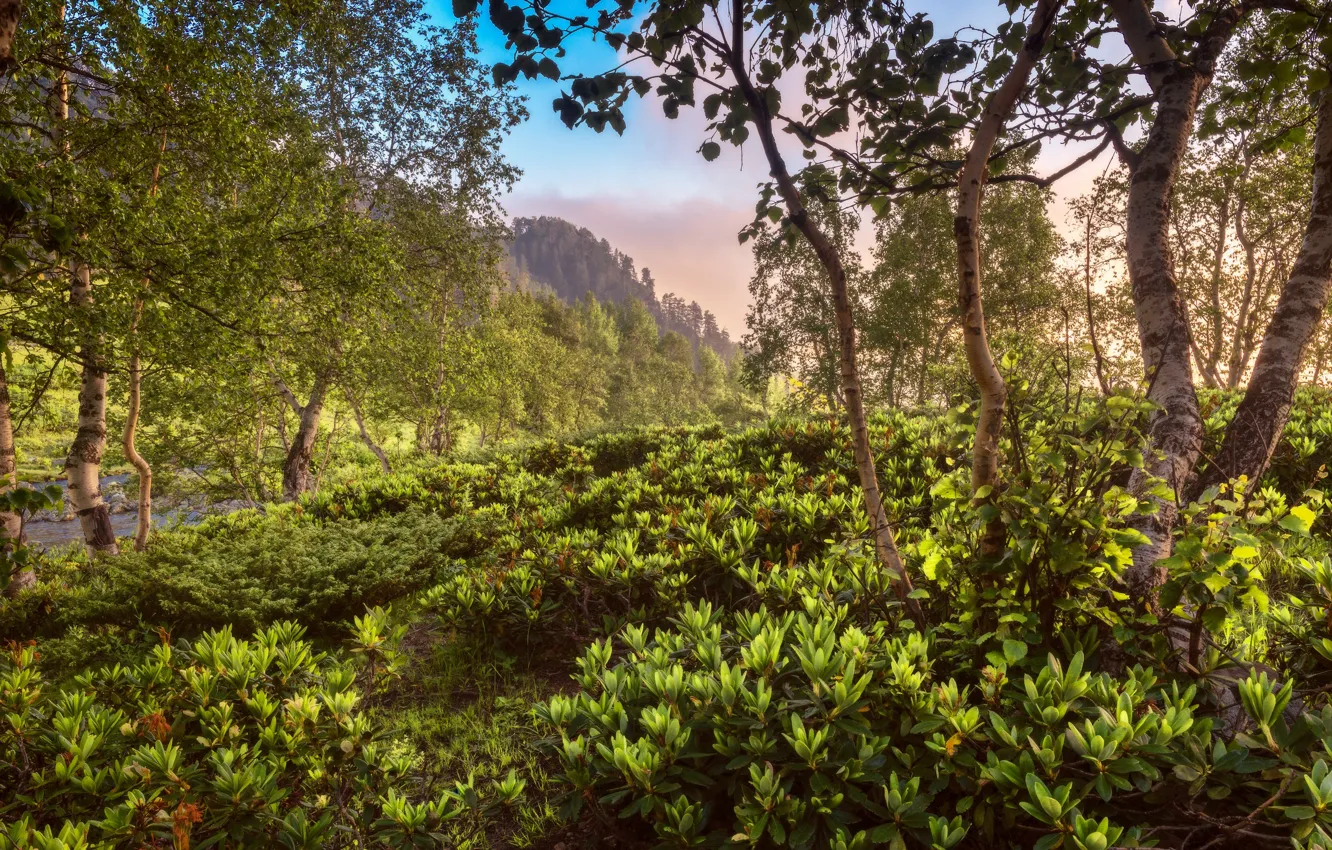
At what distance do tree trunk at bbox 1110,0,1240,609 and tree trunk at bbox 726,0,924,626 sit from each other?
4.23 feet

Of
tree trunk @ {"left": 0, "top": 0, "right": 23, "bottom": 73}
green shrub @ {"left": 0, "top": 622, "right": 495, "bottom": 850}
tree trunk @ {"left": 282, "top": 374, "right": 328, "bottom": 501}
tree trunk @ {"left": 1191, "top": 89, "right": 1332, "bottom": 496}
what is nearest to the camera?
green shrub @ {"left": 0, "top": 622, "right": 495, "bottom": 850}

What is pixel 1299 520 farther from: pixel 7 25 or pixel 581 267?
pixel 581 267

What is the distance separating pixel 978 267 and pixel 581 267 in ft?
549

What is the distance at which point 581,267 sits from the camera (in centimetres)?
16025

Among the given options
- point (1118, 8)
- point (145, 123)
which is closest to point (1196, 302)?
point (1118, 8)

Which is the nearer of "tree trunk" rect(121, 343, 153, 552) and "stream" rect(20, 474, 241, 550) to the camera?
"tree trunk" rect(121, 343, 153, 552)

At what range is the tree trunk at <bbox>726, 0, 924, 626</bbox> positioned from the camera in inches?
108

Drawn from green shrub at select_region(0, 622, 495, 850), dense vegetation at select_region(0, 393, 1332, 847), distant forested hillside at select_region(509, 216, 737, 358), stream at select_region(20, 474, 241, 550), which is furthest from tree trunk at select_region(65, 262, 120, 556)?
distant forested hillside at select_region(509, 216, 737, 358)

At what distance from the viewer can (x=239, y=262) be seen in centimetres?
696

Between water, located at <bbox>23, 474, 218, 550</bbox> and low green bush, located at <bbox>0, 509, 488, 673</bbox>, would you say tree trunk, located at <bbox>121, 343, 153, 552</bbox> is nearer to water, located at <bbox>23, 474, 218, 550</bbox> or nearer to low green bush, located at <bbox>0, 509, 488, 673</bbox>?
low green bush, located at <bbox>0, 509, 488, 673</bbox>

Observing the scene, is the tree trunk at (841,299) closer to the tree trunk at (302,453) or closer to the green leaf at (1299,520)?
the green leaf at (1299,520)

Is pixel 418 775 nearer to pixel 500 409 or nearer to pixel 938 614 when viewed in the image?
pixel 938 614

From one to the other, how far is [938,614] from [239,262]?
8904mm

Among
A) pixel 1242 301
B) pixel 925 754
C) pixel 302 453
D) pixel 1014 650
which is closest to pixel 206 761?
pixel 925 754
